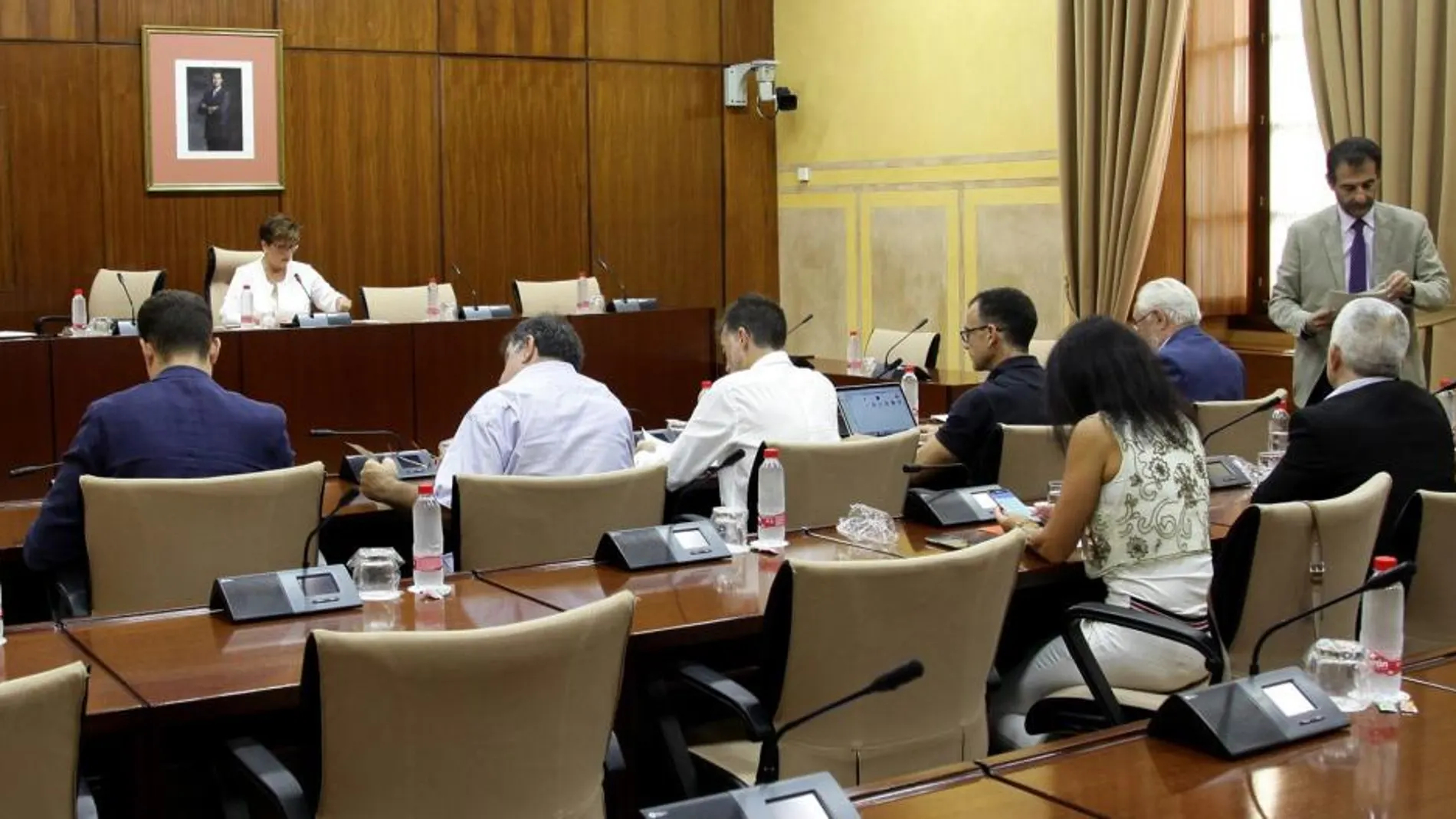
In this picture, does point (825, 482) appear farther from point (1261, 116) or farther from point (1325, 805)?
point (1261, 116)

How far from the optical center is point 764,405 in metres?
4.70

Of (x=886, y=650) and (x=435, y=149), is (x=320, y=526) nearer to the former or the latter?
(x=886, y=650)

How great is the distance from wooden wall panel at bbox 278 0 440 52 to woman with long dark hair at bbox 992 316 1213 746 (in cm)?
713

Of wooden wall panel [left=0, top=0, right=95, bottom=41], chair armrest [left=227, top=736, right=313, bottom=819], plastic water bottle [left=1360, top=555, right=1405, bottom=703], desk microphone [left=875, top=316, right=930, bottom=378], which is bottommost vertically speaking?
chair armrest [left=227, top=736, right=313, bottom=819]

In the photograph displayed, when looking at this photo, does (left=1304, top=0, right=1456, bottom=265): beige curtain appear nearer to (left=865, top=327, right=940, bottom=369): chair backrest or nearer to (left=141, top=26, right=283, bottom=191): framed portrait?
(left=865, top=327, right=940, bottom=369): chair backrest

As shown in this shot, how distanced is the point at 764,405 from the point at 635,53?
21.1ft

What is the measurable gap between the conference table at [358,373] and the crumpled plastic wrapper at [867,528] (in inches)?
136

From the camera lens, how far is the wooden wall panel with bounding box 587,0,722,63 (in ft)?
34.6

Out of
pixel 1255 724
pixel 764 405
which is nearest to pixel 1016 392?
pixel 764 405

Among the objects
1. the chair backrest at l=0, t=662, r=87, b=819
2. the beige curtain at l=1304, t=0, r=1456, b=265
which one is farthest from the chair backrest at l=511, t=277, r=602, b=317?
the chair backrest at l=0, t=662, r=87, b=819

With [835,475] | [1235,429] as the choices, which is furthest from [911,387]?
[835,475]

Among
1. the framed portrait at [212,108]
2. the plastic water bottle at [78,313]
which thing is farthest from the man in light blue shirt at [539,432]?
the framed portrait at [212,108]

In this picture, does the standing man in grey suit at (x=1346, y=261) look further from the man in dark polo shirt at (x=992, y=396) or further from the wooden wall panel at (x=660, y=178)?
the wooden wall panel at (x=660, y=178)

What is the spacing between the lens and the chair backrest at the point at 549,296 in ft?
29.7
